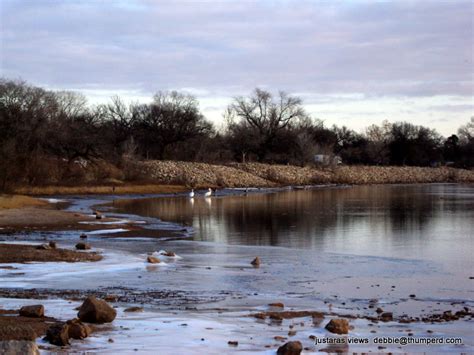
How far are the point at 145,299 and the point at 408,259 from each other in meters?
9.64

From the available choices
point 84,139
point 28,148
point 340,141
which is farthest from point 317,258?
point 340,141

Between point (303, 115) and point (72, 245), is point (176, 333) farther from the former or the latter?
point (303, 115)

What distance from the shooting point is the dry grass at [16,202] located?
120ft

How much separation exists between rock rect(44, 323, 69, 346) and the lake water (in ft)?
0.64

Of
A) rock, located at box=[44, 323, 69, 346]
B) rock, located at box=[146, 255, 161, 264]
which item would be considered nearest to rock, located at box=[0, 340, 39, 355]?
rock, located at box=[44, 323, 69, 346]

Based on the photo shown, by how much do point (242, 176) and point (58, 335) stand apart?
70.4m

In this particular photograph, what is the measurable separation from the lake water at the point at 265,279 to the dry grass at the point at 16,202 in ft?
28.6

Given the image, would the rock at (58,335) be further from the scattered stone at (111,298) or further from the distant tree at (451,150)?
the distant tree at (451,150)

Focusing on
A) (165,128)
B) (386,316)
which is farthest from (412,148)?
(386,316)

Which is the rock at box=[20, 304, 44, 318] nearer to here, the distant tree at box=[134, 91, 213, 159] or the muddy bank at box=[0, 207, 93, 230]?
the muddy bank at box=[0, 207, 93, 230]

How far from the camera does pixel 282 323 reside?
38.7ft

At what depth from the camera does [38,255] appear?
1891 cm

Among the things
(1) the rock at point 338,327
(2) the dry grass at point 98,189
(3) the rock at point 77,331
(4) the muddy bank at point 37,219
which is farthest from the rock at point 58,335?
(2) the dry grass at point 98,189

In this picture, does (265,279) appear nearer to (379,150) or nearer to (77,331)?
(77,331)
